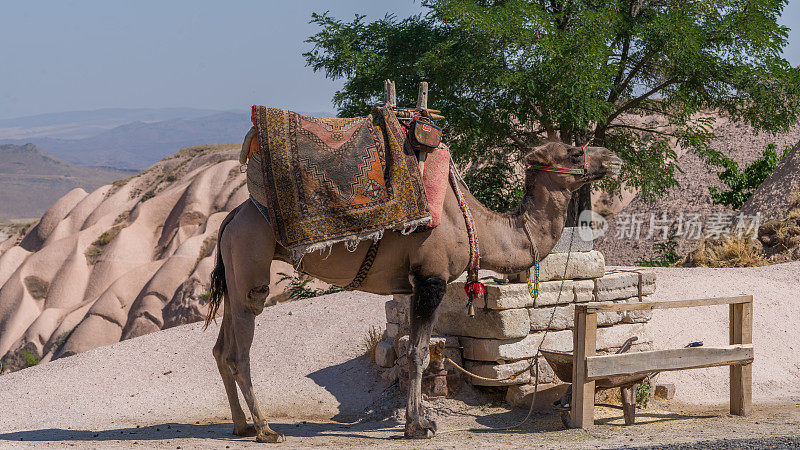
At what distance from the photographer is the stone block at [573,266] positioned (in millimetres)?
7926

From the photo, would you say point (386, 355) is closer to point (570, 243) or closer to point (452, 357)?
point (452, 357)

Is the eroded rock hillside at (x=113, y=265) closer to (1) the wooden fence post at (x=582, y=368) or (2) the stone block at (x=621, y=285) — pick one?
(2) the stone block at (x=621, y=285)

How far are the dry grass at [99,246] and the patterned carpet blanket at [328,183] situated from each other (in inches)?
816

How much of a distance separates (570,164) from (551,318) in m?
1.75

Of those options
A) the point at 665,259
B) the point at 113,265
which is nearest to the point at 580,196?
the point at 665,259

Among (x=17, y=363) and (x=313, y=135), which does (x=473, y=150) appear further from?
(x=17, y=363)

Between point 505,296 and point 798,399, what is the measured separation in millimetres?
3927

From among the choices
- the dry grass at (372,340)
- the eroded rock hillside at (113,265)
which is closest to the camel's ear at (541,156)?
the dry grass at (372,340)

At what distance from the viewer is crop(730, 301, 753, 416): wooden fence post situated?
24.5ft

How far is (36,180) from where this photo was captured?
515 feet

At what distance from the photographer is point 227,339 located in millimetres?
6656

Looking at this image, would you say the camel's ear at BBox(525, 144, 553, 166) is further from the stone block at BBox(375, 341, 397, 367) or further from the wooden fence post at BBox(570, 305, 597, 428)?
the stone block at BBox(375, 341, 397, 367)

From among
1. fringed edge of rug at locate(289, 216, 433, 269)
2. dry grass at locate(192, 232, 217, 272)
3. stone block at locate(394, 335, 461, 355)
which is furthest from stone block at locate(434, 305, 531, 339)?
dry grass at locate(192, 232, 217, 272)

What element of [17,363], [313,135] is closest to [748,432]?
[313,135]
